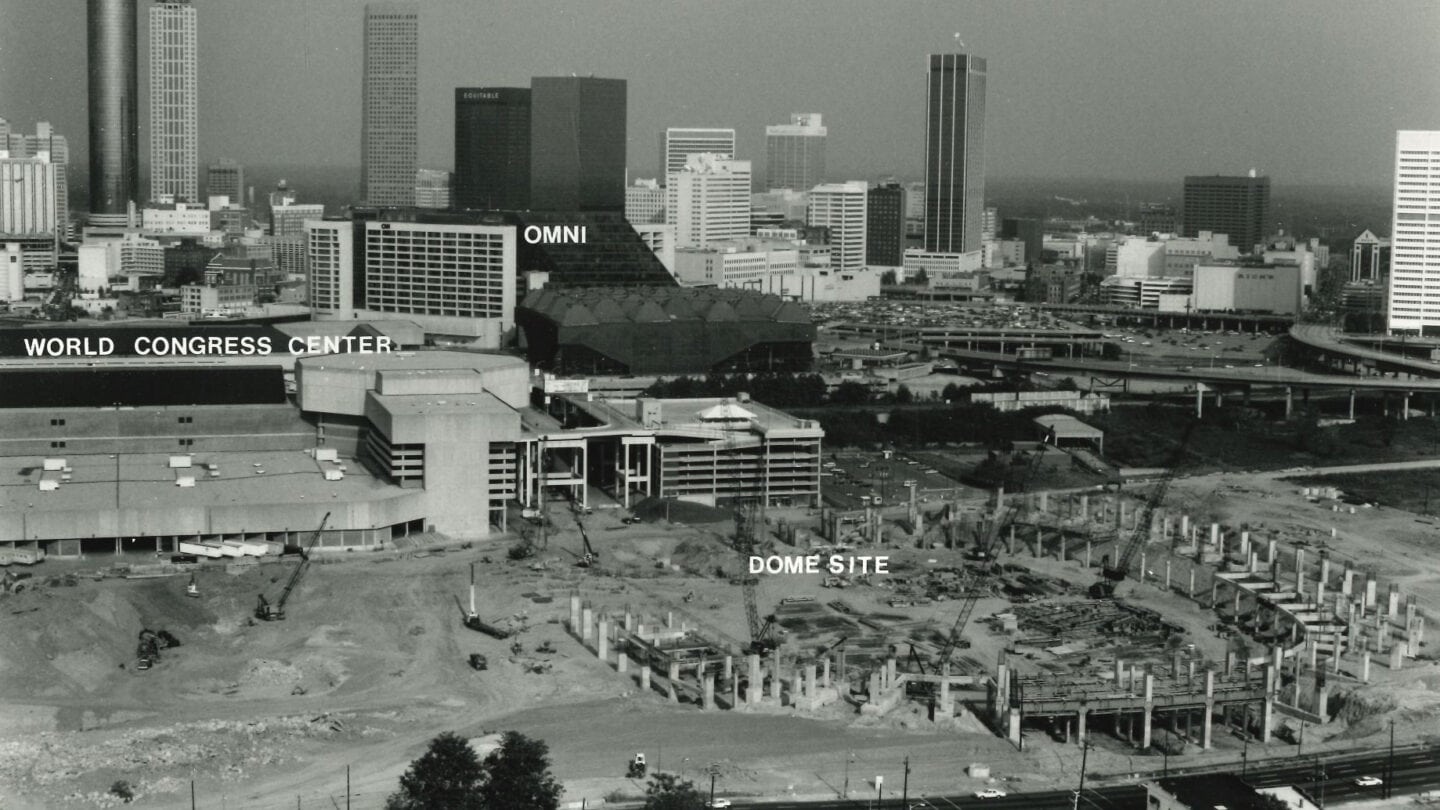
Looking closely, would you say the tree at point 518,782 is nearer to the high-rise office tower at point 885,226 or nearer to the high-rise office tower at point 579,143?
the high-rise office tower at point 579,143

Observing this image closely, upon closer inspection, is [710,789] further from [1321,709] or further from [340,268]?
[340,268]

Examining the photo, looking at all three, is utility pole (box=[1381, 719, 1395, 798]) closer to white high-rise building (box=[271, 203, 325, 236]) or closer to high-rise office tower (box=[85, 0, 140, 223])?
white high-rise building (box=[271, 203, 325, 236])

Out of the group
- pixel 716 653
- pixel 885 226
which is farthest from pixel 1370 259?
pixel 716 653

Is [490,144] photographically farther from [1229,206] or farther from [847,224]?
[1229,206]

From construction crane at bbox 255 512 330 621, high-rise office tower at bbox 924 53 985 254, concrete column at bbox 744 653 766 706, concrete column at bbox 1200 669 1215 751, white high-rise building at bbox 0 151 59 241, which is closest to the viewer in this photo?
concrete column at bbox 1200 669 1215 751

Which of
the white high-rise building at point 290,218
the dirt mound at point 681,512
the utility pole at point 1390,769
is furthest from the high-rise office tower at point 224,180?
the utility pole at point 1390,769

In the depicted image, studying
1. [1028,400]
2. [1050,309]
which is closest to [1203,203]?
[1050,309]

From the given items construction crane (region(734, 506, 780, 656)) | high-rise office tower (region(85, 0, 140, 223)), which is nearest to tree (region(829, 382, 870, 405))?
construction crane (region(734, 506, 780, 656))
